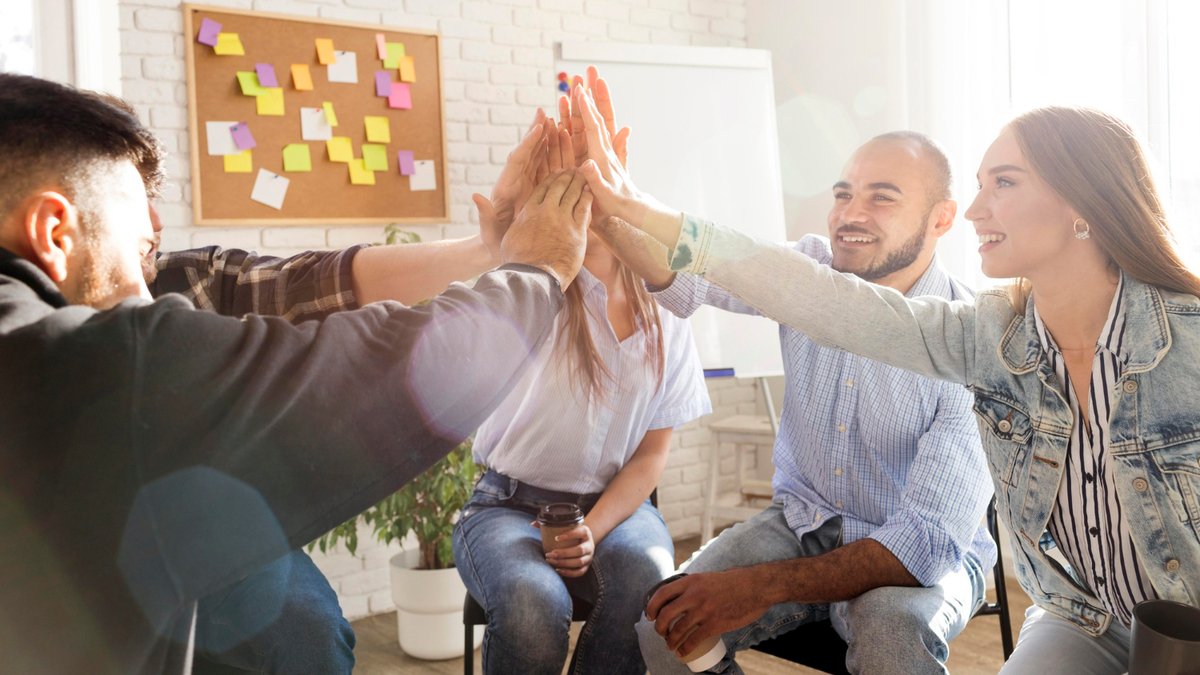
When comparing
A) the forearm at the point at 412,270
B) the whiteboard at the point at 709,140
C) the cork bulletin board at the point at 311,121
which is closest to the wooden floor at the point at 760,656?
the whiteboard at the point at 709,140

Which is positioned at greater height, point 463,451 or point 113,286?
point 113,286

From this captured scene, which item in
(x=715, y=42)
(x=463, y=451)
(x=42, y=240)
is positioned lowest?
(x=463, y=451)

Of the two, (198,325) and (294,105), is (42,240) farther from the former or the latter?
(294,105)

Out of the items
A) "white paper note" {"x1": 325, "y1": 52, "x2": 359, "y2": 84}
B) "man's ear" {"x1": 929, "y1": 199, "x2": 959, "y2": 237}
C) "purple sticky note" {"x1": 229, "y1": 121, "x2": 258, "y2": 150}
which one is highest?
"white paper note" {"x1": 325, "y1": 52, "x2": 359, "y2": 84}

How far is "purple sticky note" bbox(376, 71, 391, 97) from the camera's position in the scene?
11.6ft

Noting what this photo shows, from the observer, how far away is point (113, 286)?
1035 mm

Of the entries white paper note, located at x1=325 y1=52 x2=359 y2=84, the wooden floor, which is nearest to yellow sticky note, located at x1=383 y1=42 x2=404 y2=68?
white paper note, located at x1=325 y1=52 x2=359 y2=84

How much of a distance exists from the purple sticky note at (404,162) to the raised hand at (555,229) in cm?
208

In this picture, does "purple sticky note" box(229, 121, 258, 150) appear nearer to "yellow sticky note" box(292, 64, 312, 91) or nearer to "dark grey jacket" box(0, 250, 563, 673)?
"yellow sticky note" box(292, 64, 312, 91)

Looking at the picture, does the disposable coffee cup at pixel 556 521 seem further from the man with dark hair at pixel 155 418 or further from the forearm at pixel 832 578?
the man with dark hair at pixel 155 418

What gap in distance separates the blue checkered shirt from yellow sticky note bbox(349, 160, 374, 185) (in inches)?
74.8

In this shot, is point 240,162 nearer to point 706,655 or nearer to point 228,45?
point 228,45

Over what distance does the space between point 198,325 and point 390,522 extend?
2.39 metres

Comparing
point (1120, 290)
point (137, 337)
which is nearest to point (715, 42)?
point (1120, 290)
